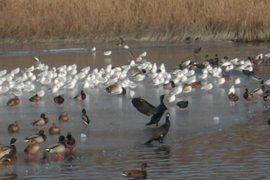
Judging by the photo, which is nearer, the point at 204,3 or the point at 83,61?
the point at 83,61

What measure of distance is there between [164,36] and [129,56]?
4.01 metres

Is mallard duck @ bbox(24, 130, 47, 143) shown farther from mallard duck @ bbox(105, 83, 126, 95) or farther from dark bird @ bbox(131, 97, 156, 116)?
mallard duck @ bbox(105, 83, 126, 95)

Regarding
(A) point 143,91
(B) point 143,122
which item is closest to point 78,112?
(B) point 143,122

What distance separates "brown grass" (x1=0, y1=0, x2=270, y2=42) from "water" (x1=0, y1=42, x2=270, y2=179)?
11720 millimetres

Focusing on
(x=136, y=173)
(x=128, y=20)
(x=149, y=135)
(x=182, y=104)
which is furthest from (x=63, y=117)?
(x=128, y=20)

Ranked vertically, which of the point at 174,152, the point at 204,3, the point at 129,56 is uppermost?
the point at 204,3

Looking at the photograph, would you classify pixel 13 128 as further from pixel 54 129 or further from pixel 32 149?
pixel 32 149

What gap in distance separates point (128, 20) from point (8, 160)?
2114cm

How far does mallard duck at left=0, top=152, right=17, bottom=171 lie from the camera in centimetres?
838

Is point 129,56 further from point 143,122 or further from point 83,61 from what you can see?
point 143,122

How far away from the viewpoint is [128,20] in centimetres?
2917

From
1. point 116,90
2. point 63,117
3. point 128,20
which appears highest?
point 128,20

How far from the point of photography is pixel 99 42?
97.7 feet

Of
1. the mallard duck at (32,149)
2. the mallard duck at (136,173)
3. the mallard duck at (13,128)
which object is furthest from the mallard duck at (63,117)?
the mallard duck at (136,173)
